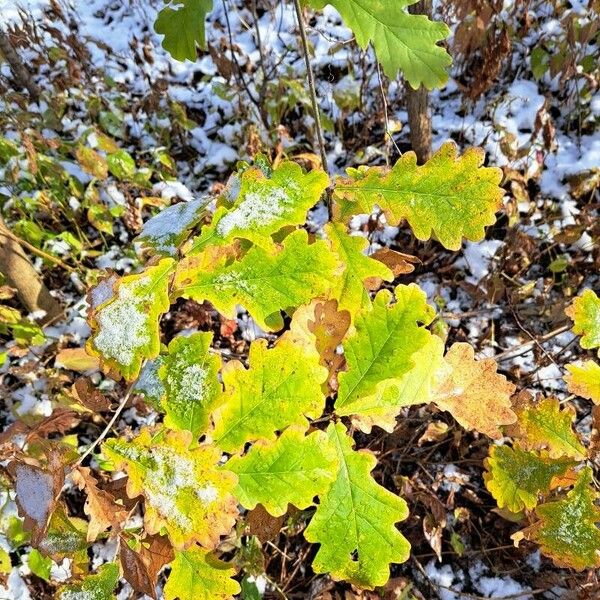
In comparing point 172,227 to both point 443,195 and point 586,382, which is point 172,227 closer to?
point 443,195

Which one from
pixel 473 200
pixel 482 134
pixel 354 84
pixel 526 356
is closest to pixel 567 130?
pixel 482 134

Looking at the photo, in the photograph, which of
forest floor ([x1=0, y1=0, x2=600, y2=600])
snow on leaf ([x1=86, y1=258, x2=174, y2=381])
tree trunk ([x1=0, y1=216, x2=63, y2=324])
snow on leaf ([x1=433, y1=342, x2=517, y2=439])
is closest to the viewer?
snow on leaf ([x1=86, y1=258, x2=174, y2=381])

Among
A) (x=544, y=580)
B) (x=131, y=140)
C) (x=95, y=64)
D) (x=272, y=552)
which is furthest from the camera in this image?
(x=95, y=64)

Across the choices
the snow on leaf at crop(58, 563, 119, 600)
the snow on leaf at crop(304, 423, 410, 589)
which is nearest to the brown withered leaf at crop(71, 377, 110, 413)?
the snow on leaf at crop(58, 563, 119, 600)

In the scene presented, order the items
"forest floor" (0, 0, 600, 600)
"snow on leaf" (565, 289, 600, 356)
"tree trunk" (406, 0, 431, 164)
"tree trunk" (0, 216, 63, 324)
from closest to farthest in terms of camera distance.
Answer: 1. "snow on leaf" (565, 289, 600, 356)
2. "forest floor" (0, 0, 600, 600)
3. "tree trunk" (0, 216, 63, 324)
4. "tree trunk" (406, 0, 431, 164)

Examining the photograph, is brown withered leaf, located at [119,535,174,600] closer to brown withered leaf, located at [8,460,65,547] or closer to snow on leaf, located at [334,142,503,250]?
brown withered leaf, located at [8,460,65,547]

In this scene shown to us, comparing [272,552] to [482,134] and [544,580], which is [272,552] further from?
[482,134]

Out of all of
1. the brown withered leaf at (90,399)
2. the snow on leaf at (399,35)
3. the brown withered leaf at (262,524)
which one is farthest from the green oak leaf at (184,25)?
the brown withered leaf at (262,524)
